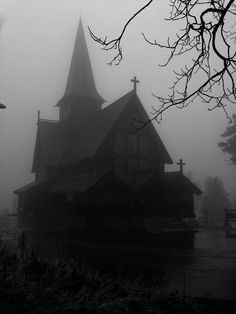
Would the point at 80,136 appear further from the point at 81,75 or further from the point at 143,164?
the point at 81,75

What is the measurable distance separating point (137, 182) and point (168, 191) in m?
2.76

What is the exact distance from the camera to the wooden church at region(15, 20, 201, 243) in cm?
2556

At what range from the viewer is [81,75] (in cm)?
4388

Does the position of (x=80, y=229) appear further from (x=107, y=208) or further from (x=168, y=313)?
(x=168, y=313)

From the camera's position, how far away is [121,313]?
562 cm

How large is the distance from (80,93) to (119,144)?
1455cm

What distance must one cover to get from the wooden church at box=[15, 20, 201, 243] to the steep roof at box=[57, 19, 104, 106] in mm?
3868

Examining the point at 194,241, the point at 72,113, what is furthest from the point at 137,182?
the point at 72,113

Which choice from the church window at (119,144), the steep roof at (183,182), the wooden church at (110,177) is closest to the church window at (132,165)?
the wooden church at (110,177)

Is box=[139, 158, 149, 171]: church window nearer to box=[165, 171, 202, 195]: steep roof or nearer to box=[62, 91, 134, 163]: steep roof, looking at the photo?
box=[165, 171, 202, 195]: steep roof

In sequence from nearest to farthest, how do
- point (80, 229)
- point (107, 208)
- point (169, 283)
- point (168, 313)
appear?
1. point (168, 313)
2. point (169, 283)
3. point (80, 229)
4. point (107, 208)

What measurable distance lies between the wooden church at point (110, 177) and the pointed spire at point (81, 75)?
400 centimetres

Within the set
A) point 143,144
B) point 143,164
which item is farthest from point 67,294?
point 143,144

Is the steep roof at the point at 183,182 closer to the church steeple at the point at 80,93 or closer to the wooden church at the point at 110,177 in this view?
the wooden church at the point at 110,177
